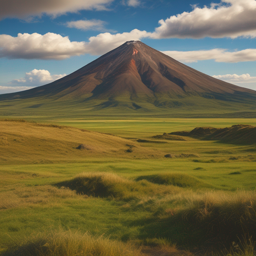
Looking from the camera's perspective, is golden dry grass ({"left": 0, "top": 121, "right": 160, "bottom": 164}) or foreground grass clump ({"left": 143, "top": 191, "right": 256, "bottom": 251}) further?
golden dry grass ({"left": 0, "top": 121, "right": 160, "bottom": 164})

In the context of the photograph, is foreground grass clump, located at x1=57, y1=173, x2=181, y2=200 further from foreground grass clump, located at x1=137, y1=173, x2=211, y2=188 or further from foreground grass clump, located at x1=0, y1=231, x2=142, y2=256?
foreground grass clump, located at x1=0, y1=231, x2=142, y2=256

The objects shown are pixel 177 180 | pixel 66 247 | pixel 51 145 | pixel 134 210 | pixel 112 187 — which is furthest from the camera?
pixel 51 145

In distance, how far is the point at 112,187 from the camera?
18.2m

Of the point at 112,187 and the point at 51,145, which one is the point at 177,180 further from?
the point at 51,145

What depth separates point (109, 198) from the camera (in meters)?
17.2

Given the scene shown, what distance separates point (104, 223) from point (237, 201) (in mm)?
5839

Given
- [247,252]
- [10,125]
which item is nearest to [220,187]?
[247,252]

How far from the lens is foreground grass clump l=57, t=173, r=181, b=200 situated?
1777cm

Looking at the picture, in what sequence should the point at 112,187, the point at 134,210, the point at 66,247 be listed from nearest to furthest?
the point at 66,247
the point at 134,210
the point at 112,187

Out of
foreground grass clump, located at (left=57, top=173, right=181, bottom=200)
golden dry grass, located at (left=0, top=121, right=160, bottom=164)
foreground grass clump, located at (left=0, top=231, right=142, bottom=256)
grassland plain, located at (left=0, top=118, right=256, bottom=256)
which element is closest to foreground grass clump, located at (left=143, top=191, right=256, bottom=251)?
grassland plain, located at (left=0, top=118, right=256, bottom=256)

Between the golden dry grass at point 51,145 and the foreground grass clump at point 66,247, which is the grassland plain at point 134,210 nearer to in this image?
the foreground grass clump at point 66,247

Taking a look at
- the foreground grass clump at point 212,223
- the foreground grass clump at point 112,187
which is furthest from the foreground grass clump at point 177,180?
the foreground grass clump at point 212,223

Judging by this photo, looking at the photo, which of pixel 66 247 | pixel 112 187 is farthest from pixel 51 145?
pixel 66 247

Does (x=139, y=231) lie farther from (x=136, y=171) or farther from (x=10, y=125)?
(x=10, y=125)
